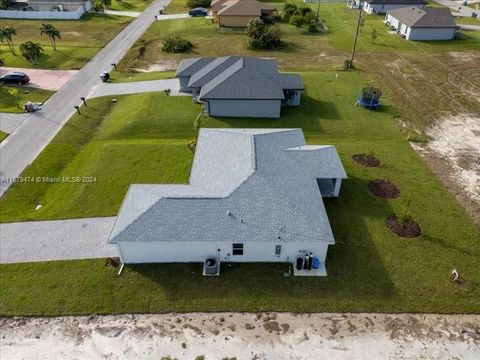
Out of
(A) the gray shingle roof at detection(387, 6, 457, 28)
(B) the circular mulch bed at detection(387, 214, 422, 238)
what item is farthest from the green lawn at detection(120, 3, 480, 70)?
(B) the circular mulch bed at detection(387, 214, 422, 238)

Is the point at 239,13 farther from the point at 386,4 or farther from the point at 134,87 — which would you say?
the point at 134,87

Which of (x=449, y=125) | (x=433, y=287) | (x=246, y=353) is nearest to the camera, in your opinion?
(x=246, y=353)

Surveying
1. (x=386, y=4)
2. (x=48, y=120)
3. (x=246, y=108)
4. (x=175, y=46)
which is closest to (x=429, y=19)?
(x=386, y=4)

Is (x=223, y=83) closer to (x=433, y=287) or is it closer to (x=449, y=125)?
(x=449, y=125)

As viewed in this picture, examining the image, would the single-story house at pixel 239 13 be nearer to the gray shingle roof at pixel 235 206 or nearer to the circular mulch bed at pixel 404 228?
the gray shingle roof at pixel 235 206

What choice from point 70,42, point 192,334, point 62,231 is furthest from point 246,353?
point 70,42
